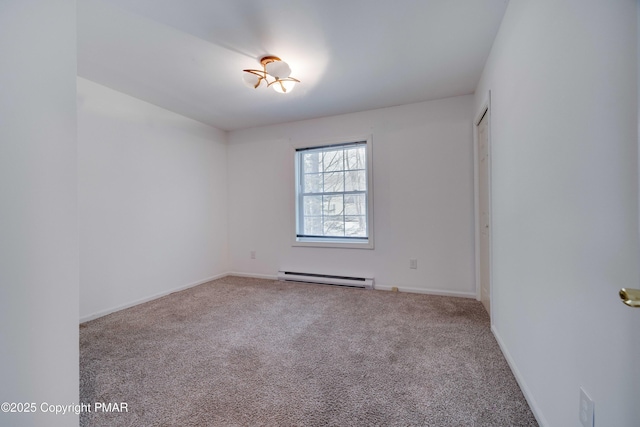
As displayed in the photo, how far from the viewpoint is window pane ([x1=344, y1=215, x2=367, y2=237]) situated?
3796mm

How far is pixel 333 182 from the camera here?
3.98 m

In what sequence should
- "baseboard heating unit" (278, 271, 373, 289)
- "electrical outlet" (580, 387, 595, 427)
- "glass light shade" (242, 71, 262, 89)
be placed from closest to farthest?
"electrical outlet" (580, 387, 595, 427), "glass light shade" (242, 71, 262, 89), "baseboard heating unit" (278, 271, 373, 289)

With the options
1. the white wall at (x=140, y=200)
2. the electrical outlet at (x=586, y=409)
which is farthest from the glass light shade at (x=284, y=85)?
the electrical outlet at (x=586, y=409)

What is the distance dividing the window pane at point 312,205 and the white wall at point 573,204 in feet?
8.67

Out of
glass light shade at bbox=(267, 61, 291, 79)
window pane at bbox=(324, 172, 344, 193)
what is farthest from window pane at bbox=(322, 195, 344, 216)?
glass light shade at bbox=(267, 61, 291, 79)

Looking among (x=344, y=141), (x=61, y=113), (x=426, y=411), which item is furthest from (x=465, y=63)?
(x=61, y=113)

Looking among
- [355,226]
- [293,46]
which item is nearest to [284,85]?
[293,46]

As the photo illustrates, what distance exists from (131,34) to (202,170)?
2.24 m

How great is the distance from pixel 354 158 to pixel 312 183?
0.75 metres

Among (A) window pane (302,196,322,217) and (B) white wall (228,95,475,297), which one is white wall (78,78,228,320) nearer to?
(B) white wall (228,95,475,297)

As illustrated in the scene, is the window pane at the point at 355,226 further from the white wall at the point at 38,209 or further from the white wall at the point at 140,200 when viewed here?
the white wall at the point at 38,209

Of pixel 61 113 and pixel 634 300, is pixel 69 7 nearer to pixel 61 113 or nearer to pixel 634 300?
pixel 61 113

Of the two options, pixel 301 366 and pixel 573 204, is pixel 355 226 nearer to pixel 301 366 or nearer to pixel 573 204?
pixel 301 366

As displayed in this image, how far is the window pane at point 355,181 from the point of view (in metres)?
3.79
